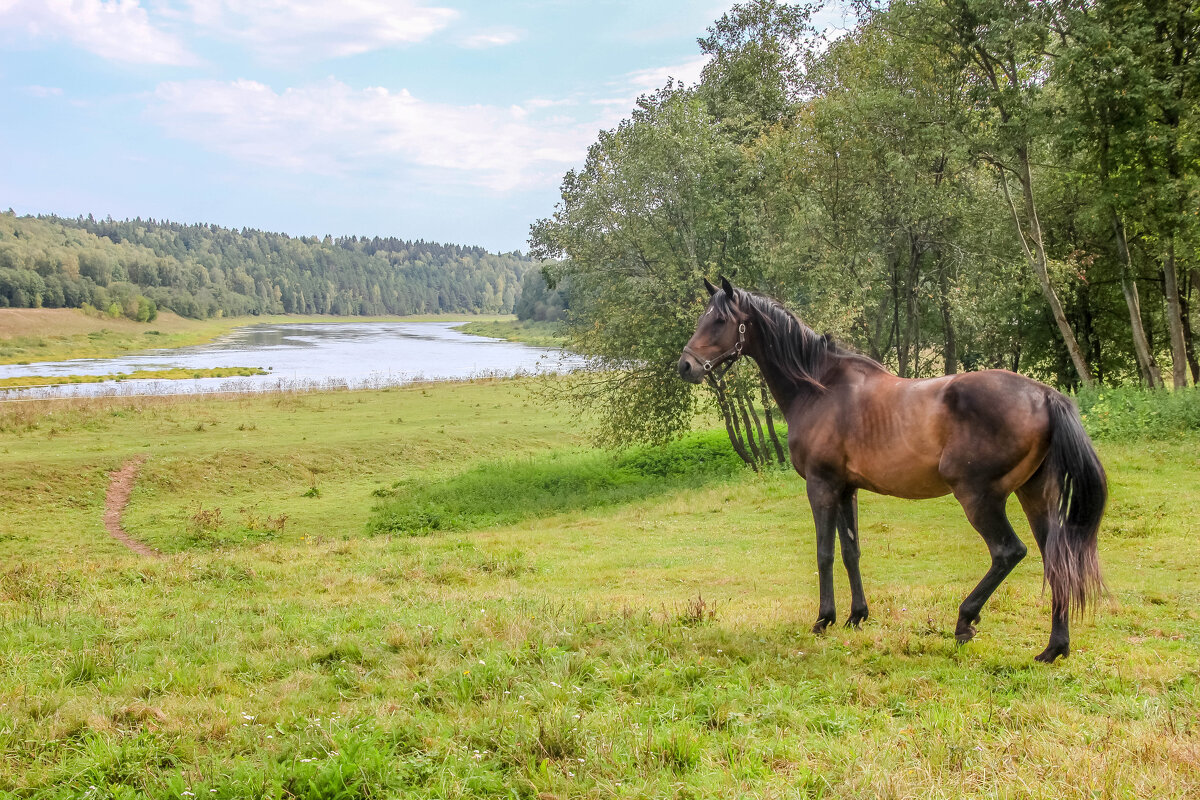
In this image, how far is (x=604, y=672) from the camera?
16.8 ft

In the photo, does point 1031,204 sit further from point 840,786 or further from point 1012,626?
point 840,786

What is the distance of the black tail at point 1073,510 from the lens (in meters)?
5.43

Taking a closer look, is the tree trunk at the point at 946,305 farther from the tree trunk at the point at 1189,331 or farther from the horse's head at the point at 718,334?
the horse's head at the point at 718,334

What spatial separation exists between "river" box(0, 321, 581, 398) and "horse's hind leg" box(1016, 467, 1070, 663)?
60.7 feet

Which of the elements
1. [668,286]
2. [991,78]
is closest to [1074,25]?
[991,78]

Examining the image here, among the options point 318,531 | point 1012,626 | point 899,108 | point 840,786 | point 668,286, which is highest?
point 899,108

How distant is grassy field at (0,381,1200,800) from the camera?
3.67m

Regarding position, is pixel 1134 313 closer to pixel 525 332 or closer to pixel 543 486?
pixel 543 486

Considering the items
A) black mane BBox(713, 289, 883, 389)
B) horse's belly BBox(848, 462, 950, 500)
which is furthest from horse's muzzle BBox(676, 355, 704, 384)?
horse's belly BBox(848, 462, 950, 500)

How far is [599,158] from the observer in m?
25.4

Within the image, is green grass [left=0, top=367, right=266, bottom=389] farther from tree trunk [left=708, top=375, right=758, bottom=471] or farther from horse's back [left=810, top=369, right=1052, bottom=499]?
horse's back [left=810, top=369, right=1052, bottom=499]

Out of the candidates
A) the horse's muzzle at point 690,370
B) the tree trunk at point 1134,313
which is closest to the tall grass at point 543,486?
the tree trunk at point 1134,313

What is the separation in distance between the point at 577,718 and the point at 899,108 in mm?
20039

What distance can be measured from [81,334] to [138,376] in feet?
149
